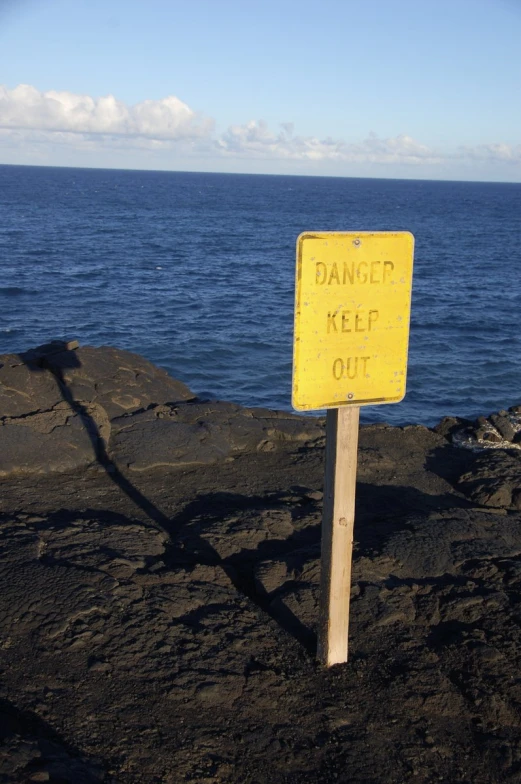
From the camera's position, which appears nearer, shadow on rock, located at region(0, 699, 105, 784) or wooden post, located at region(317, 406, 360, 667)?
shadow on rock, located at region(0, 699, 105, 784)

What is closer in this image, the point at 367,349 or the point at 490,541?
the point at 367,349

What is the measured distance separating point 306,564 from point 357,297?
254 cm

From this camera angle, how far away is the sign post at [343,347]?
4.37 metres

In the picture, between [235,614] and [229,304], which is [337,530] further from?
[229,304]

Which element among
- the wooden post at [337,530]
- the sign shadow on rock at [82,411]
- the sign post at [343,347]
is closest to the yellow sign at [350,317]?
the sign post at [343,347]

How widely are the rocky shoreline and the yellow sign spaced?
70.8 inches

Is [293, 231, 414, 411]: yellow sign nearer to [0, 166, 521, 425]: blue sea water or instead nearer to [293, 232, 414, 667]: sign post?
[293, 232, 414, 667]: sign post

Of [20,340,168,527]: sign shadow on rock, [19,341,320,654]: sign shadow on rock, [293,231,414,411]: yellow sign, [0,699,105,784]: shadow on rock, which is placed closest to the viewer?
[0,699,105,784]: shadow on rock

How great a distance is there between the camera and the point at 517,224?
86438 millimetres

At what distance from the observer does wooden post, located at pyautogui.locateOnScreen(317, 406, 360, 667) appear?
4699mm

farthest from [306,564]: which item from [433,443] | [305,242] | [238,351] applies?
A: [238,351]

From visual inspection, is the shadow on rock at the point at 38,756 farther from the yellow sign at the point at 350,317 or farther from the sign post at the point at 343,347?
the yellow sign at the point at 350,317

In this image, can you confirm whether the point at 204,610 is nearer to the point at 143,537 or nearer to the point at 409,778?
the point at 143,537

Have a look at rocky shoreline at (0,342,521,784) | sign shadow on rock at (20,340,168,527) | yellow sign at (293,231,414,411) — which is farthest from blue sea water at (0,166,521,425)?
yellow sign at (293,231,414,411)
